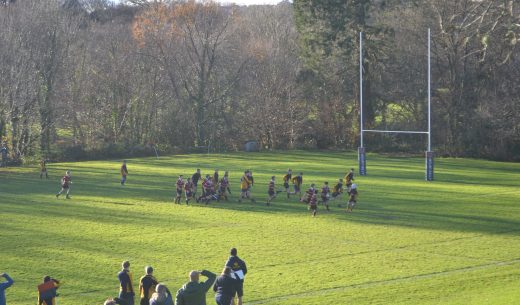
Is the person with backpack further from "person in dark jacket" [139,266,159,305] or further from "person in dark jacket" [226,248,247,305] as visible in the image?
"person in dark jacket" [226,248,247,305]

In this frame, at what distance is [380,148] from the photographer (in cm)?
6931

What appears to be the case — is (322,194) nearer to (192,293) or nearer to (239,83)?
(192,293)

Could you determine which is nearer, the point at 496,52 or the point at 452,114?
the point at 496,52

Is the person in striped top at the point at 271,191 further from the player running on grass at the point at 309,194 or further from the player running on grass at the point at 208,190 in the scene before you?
the player running on grass at the point at 208,190

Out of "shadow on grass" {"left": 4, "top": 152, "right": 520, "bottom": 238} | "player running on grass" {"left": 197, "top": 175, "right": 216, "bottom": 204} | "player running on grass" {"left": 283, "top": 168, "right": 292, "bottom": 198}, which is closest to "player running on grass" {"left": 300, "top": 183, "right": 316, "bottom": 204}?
"shadow on grass" {"left": 4, "top": 152, "right": 520, "bottom": 238}

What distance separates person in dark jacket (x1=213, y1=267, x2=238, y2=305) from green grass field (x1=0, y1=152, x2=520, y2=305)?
13.6ft

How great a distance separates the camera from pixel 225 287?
54.2 feet

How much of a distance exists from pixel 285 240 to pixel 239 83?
48.1 m

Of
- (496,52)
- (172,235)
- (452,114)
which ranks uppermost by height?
(496,52)

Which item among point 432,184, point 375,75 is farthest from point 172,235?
point 375,75

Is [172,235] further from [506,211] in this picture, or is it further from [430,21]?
[430,21]

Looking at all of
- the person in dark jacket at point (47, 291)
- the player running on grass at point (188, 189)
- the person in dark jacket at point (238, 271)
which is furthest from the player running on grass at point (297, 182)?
the person in dark jacket at point (47, 291)

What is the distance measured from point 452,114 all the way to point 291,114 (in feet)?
47.3

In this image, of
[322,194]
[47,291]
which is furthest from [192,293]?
[322,194]
